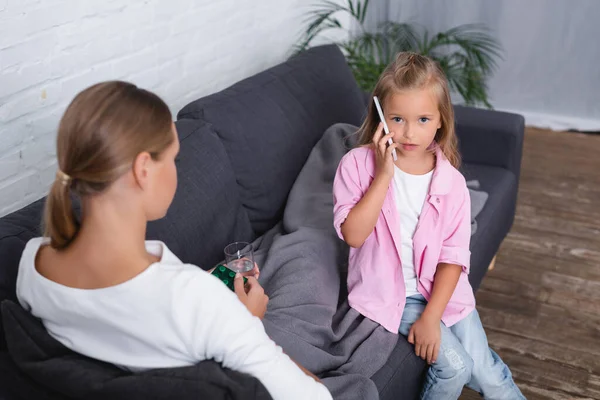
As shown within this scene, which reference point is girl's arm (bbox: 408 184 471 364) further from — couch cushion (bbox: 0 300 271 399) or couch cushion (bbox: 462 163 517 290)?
couch cushion (bbox: 0 300 271 399)

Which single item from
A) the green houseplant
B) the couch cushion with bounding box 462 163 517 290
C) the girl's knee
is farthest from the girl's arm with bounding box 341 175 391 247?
the green houseplant

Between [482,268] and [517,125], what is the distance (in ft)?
2.09

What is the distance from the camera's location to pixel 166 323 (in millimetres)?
1032

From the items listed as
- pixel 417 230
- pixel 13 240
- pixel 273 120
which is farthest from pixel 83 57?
pixel 417 230

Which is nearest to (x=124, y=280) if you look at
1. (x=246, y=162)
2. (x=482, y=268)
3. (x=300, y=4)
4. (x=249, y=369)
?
(x=249, y=369)

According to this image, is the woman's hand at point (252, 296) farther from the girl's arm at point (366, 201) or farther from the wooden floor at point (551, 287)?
the wooden floor at point (551, 287)

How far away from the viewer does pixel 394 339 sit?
164 centimetres

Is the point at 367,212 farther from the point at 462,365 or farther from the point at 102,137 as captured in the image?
the point at 102,137

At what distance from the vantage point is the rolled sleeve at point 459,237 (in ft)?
5.52

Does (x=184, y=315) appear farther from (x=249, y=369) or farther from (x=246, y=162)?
(x=246, y=162)

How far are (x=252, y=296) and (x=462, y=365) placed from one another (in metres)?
0.61

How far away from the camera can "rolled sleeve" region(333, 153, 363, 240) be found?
1651 millimetres

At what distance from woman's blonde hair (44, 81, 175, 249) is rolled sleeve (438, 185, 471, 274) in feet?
2.83

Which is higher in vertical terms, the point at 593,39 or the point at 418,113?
the point at 418,113
